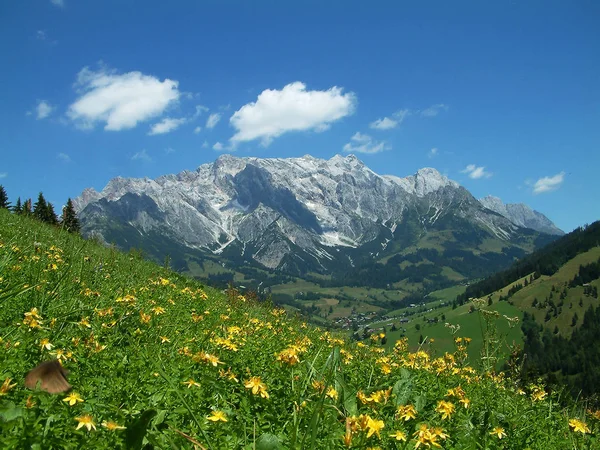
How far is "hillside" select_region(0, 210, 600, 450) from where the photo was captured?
3.05m

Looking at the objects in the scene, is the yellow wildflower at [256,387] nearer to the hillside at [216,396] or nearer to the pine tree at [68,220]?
the hillside at [216,396]

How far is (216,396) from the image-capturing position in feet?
14.2

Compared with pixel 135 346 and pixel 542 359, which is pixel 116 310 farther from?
pixel 542 359

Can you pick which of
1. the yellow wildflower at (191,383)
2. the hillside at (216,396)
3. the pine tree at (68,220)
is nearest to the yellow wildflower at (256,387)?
the hillside at (216,396)

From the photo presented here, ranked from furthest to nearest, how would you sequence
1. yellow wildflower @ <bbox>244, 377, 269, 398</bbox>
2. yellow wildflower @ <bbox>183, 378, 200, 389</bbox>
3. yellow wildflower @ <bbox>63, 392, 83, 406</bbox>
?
yellow wildflower @ <bbox>244, 377, 269, 398</bbox>
yellow wildflower @ <bbox>183, 378, 200, 389</bbox>
yellow wildflower @ <bbox>63, 392, 83, 406</bbox>

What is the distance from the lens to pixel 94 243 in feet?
58.4

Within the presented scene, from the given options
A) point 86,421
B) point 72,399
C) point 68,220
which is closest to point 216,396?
point 72,399

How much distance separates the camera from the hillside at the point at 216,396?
3049 millimetres

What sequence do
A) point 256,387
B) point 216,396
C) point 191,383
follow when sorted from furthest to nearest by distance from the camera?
point 216,396 → point 256,387 → point 191,383

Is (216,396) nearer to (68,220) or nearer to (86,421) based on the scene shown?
(86,421)

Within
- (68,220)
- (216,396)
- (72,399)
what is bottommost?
(216,396)

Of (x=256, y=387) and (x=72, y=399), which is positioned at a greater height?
(x=72, y=399)

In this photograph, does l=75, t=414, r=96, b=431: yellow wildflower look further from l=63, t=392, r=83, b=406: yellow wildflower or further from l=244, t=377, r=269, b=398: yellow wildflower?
l=244, t=377, r=269, b=398: yellow wildflower

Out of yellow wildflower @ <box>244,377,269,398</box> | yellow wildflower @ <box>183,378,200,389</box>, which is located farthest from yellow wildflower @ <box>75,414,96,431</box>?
yellow wildflower @ <box>244,377,269,398</box>
